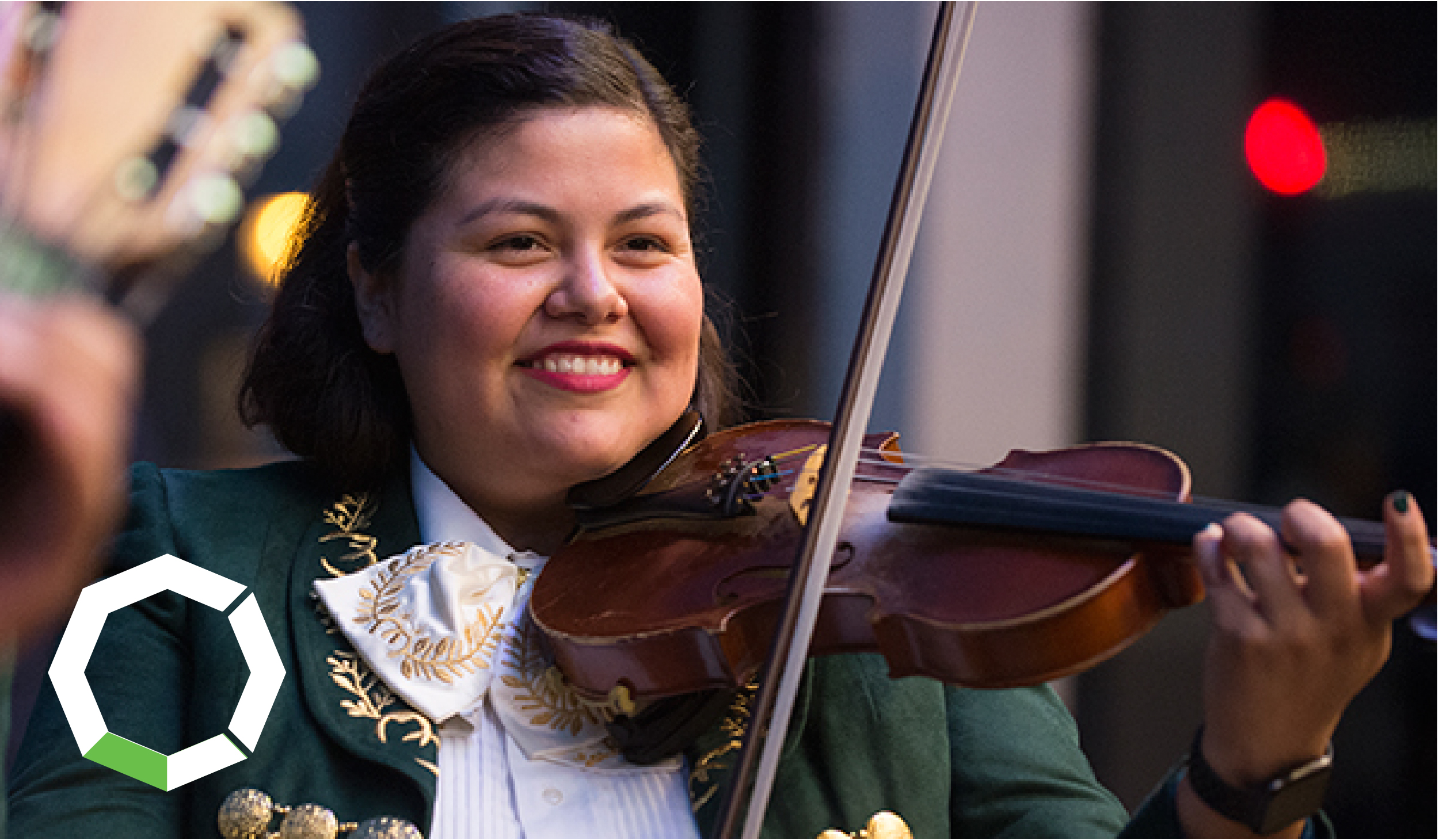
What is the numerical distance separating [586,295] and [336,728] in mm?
442

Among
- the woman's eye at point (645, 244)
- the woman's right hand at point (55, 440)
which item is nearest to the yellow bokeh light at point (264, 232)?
the woman's eye at point (645, 244)

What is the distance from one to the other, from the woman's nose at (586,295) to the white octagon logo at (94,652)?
0.39 meters

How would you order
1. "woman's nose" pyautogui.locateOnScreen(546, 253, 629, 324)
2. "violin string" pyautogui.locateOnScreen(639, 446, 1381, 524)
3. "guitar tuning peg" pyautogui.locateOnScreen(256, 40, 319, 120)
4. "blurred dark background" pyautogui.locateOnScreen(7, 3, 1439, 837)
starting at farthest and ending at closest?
→ "blurred dark background" pyautogui.locateOnScreen(7, 3, 1439, 837) < "woman's nose" pyautogui.locateOnScreen(546, 253, 629, 324) < "violin string" pyautogui.locateOnScreen(639, 446, 1381, 524) < "guitar tuning peg" pyautogui.locateOnScreen(256, 40, 319, 120)

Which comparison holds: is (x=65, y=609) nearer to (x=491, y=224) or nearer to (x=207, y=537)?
(x=207, y=537)

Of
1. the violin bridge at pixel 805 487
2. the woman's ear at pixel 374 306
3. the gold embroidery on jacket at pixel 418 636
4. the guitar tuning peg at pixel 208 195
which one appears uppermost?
the guitar tuning peg at pixel 208 195

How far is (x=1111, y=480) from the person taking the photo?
1.09m

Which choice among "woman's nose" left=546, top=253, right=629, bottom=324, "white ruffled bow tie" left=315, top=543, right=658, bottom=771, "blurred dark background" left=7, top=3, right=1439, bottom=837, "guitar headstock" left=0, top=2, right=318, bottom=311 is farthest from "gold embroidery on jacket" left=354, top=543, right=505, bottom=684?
"blurred dark background" left=7, top=3, right=1439, bottom=837

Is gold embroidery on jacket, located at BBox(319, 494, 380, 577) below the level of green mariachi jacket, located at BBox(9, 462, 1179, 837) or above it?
above

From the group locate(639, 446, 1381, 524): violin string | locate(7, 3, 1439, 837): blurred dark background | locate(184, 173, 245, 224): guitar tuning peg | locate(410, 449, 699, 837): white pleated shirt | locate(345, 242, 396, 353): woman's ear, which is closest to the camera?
locate(184, 173, 245, 224): guitar tuning peg

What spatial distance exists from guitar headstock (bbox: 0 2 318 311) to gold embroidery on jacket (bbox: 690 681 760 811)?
28.4 inches

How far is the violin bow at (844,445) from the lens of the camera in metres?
0.99

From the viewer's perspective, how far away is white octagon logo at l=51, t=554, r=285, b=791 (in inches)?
45.4

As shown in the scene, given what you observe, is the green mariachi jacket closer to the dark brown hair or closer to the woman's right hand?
the dark brown hair

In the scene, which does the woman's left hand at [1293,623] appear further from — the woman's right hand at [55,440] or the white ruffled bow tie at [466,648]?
the woman's right hand at [55,440]
